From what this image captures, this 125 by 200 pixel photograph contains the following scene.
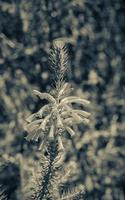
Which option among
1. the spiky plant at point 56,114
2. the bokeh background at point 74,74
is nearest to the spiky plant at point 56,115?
the spiky plant at point 56,114

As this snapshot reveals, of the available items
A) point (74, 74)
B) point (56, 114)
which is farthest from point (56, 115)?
point (74, 74)

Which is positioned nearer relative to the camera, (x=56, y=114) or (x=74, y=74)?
(x=56, y=114)

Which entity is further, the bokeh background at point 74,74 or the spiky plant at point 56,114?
the bokeh background at point 74,74

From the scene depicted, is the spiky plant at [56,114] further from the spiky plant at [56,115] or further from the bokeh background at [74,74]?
the bokeh background at [74,74]

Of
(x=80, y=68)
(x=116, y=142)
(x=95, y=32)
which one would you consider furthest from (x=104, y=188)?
(x=95, y=32)

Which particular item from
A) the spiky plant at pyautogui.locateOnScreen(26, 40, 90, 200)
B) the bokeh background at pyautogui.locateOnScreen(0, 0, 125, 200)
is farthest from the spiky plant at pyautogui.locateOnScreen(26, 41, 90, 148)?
the bokeh background at pyautogui.locateOnScreen(0, 0, 125, 200)

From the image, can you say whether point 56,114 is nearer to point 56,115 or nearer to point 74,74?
point 56,115

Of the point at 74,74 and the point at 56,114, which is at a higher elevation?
the point at 74,74

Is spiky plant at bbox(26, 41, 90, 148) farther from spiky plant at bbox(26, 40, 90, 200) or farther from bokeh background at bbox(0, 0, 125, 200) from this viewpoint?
bokeh background at bbox(0, 0, 125, 200)
